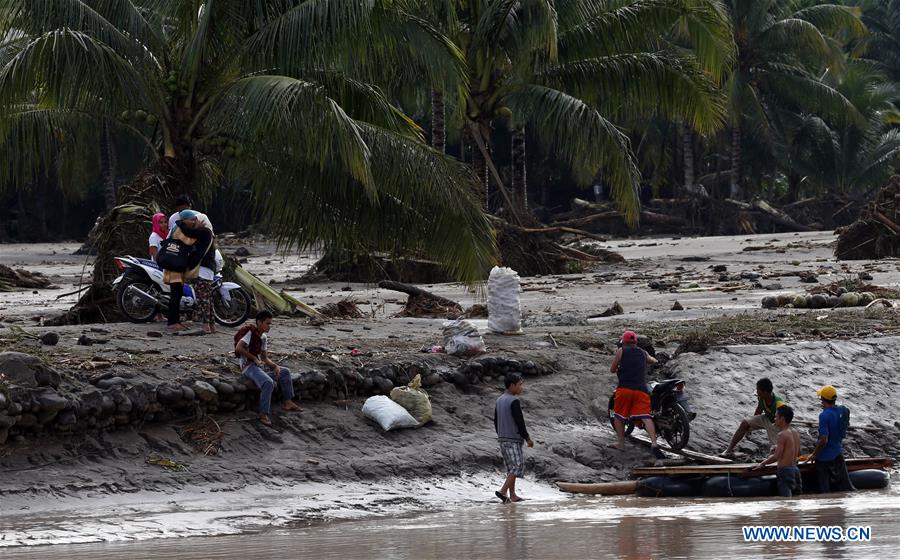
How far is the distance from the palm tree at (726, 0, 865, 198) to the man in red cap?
27.2 meters

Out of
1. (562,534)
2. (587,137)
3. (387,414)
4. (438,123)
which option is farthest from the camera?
(438,123)

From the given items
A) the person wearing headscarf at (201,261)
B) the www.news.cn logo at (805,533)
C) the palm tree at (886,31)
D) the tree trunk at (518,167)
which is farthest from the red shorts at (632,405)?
the palm tree at (886,31)

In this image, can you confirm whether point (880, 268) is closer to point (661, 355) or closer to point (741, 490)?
point (661, 355)

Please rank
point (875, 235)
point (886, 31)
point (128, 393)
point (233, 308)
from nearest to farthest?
1. point (128, 393)
2. point (233, 308)
3. point (875, 235)
4. point (886, 31)

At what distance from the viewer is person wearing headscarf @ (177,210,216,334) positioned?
12859 millimetres

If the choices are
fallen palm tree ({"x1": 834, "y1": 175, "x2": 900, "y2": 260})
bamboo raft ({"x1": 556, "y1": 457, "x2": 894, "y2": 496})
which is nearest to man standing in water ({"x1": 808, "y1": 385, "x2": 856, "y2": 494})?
bamboo raft ({"x1": 556, "y1": 457, "x2": 894, "y2": 496})

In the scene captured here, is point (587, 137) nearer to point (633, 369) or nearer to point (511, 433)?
point (633, 369)

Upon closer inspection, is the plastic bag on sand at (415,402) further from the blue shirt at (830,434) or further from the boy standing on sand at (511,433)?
the blue shirt at (830,434)

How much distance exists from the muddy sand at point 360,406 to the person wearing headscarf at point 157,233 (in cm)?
79

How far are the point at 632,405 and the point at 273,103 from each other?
4431 mm

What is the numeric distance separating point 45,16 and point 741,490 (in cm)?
830

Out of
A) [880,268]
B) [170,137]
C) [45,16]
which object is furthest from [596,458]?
[880,268]

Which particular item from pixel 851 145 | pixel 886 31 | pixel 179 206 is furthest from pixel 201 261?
pixel 886 31

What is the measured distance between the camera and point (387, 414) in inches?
439
